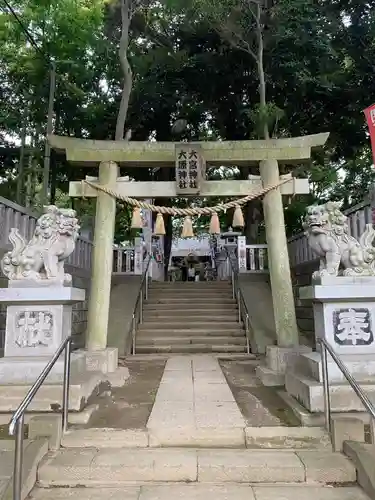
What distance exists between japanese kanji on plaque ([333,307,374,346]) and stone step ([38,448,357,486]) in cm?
157

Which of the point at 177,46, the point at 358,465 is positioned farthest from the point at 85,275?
the point at 177,46

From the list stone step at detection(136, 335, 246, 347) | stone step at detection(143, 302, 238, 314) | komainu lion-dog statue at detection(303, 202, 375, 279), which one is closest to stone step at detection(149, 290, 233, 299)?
stone step at detection(143, 302, 238, 314)

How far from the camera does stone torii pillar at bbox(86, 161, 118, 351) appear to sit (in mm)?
6910

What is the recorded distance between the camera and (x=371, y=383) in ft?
14.1

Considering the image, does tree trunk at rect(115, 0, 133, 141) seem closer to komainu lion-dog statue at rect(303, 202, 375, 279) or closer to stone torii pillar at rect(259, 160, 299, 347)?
stone torii pillar at rect(259, 160, 299, 347)

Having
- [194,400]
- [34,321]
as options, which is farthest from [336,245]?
[34,321]

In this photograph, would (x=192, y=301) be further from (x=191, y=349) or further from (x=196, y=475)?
(x=196, y=475)

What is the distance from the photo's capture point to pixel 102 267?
7.11 meters

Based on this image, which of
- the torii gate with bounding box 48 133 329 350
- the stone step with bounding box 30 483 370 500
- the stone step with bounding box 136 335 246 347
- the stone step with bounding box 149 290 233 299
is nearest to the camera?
the stone step with bounding box 30 483 370 500

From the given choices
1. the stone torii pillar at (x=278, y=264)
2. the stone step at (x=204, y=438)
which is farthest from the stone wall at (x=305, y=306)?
the stone step at (x=204, y=438)

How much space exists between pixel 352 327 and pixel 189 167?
12.8ft

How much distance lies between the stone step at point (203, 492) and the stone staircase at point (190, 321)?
18.6 ft

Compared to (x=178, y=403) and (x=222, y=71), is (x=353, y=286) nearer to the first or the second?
(x=178, y=403)

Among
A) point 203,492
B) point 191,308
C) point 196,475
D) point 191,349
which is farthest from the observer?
point 191,308
